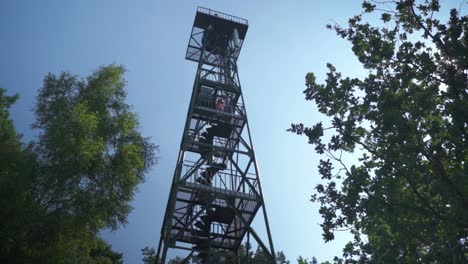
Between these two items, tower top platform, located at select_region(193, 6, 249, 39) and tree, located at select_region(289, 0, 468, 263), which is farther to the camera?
tower top platform, located at select_region(193, 6, 249, 39)

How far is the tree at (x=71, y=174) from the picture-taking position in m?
7.54

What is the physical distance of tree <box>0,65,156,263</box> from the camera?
24.7 ft

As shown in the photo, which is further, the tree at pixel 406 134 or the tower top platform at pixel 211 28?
the tower top platform at pixel 211 28

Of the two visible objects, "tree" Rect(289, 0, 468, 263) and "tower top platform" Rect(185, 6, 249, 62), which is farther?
"tower top platform" Rect(185, 6, 249, 62)

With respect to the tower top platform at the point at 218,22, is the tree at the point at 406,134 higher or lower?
lower

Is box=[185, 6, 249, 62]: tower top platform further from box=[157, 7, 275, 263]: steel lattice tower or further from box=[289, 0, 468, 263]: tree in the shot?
box=[289, 0, 468, 263]: tree

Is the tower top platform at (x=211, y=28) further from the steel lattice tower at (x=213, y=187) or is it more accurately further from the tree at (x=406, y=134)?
the tree at (x=406, y=134)

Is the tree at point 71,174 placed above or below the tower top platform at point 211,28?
below

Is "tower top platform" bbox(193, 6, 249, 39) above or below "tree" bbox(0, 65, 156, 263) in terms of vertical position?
above

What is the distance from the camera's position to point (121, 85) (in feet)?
37.7

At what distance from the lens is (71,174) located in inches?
349

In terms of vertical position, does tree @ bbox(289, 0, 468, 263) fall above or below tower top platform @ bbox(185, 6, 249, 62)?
below

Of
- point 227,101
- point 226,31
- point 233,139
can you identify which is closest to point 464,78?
point 233,139

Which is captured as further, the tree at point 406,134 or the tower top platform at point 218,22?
the tower top platform at point 218,22
